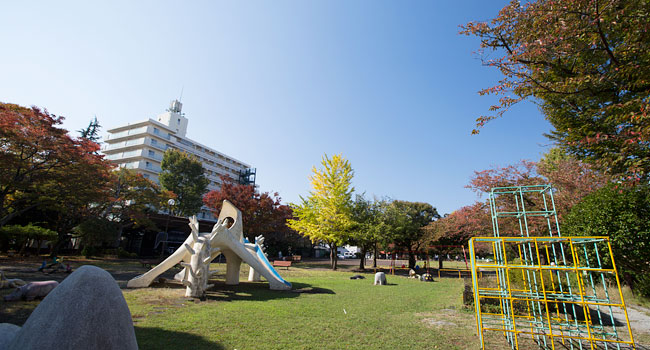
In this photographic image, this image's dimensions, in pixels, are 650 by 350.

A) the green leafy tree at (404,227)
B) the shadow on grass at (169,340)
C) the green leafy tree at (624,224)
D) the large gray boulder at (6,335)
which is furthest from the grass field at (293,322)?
the green leafy tree at (404,227)

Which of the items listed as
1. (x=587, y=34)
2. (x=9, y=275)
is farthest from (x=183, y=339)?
(x=9, y=275)

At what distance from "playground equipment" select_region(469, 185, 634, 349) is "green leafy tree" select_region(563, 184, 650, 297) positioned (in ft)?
1.80

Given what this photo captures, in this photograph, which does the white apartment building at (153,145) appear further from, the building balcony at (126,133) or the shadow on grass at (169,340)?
the shadow on grass at (169,340)

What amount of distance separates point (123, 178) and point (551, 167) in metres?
34.6

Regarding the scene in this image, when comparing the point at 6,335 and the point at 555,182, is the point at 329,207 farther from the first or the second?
the point at 6,335

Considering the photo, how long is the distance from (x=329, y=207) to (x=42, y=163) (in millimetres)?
18576

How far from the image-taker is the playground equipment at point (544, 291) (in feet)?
14.2

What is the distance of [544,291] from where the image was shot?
4414 millimetres

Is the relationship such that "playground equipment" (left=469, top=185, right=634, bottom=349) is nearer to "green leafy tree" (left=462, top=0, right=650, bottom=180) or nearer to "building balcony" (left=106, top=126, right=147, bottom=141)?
"green leafy tree" (left=462, top=0, right=650, bottom=180)

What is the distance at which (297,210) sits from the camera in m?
25.1

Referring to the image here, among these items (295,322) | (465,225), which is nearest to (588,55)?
(295,322)

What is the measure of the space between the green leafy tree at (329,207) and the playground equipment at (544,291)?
1128 cm

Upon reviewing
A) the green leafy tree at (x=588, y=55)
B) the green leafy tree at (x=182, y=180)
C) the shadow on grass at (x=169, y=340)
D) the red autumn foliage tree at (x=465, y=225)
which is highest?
the green leafy tree at (x=182, y=180)

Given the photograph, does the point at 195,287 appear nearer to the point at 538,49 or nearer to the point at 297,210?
the point at 538,49
